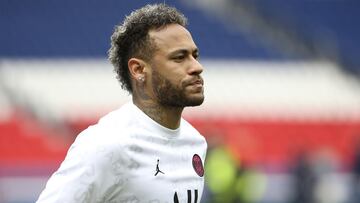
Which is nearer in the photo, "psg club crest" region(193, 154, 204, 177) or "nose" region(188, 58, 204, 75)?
"nose" region(188, 58, 204, 75)

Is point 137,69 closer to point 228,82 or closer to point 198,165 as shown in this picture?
point 198,165

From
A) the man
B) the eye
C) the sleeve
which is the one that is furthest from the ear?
the sleeve

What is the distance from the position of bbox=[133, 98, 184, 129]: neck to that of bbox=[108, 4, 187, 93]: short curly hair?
0.14 meters

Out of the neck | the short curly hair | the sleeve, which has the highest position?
the short curly hair

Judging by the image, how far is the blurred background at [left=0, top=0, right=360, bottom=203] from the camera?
1691 centimetres

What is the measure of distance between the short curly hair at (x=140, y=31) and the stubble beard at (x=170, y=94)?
10 cm

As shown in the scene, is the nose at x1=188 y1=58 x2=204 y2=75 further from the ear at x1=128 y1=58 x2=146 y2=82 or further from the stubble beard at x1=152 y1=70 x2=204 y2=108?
the ear at x1=128 y1=58 x2=146 y2=82

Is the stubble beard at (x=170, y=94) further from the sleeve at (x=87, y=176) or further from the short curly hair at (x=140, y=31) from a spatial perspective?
the sleeve at (x=87, y=176)

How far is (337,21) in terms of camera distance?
19359mm

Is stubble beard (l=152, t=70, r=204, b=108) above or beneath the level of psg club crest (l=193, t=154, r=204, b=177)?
above

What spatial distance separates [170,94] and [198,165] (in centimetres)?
40

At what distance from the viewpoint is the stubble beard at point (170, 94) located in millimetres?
3898

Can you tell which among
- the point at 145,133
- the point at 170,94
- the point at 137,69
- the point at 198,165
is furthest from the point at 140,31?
→ the point at 198,165

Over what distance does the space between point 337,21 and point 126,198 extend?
16.0 metres
